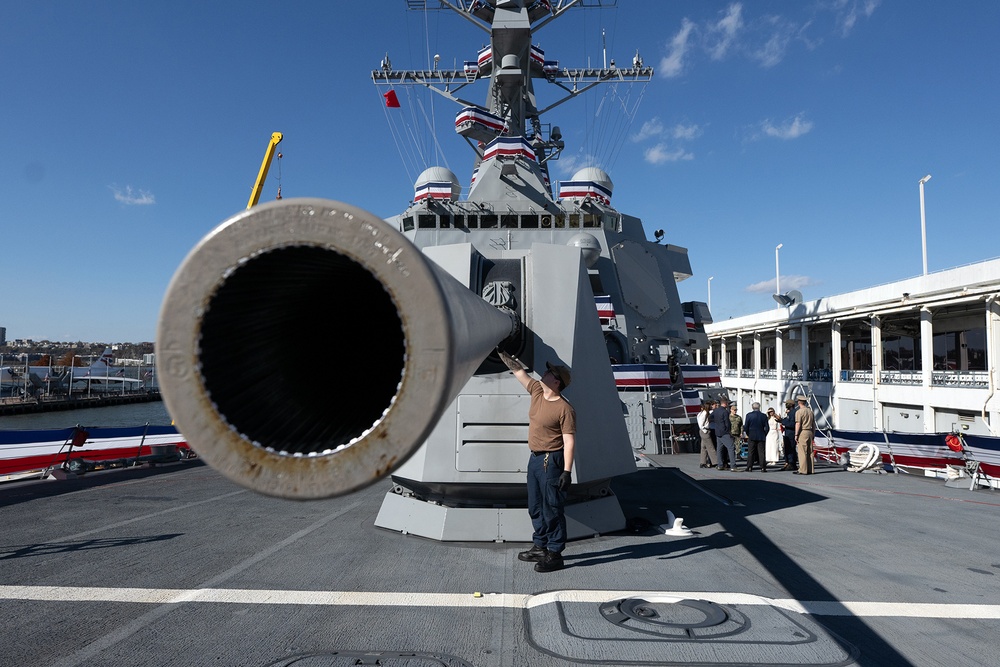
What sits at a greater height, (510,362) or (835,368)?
(835,368)

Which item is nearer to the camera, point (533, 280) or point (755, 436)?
point (533, 280)

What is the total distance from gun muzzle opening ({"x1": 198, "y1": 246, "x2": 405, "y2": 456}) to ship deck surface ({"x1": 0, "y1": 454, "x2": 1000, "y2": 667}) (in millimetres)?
1529

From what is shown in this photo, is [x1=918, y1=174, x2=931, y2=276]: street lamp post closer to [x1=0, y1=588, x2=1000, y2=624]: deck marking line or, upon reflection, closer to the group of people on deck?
the group of people on deck

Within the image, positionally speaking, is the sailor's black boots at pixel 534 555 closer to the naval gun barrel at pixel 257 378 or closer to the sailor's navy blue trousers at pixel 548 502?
the sailor's navy blue trousers at pixel 548 502

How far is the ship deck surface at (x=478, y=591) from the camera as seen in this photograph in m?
2.50

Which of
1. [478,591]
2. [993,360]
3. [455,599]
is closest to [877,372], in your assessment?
[993,360]

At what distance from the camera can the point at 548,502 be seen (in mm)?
3734

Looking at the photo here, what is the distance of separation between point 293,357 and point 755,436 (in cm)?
900

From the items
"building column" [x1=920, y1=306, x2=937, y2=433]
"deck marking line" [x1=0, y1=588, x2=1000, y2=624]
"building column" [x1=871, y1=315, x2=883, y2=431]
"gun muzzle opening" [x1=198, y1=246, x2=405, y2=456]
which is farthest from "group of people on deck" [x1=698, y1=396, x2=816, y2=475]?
"building column" [x1=871, y1=315, x2=883, y2=431]

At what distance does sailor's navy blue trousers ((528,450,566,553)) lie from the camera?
370cm

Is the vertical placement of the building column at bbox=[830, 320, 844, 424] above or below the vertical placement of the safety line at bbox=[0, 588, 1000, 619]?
above

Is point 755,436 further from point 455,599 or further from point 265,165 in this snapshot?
point 265,165

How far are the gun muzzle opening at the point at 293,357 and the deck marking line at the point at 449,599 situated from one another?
1995 millimetres

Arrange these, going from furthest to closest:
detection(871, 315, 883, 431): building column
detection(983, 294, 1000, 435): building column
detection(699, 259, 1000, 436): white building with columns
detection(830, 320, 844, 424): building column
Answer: detection(830, 320, 844, 424): building column, detection(871, 315, 883, 431): building column, detection(699, 259, 1000, 436): white building with columns, detection(983, 294, 1000, 435): building column
